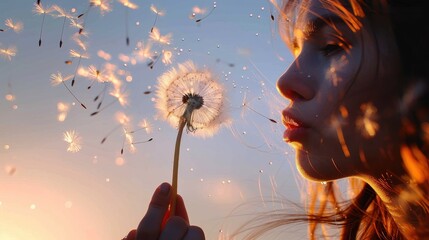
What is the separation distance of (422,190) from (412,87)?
0.46 metres

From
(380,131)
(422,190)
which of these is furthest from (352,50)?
(422,190)

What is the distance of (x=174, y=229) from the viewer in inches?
64.7

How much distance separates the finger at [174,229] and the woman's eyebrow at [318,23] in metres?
0.99

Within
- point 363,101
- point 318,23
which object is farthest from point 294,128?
point 318,23

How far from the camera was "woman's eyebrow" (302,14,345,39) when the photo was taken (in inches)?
75.0

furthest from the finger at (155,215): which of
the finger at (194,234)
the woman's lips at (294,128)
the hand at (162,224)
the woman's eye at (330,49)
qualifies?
the woman's eye at (330,49)

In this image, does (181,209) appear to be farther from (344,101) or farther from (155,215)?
(344,101)

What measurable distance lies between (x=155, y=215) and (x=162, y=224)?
50mm

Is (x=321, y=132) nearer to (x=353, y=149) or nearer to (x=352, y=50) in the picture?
(x=353, y=149)

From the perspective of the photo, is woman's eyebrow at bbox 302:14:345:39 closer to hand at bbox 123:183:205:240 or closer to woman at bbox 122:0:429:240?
woman at bbox 122:0:429:240

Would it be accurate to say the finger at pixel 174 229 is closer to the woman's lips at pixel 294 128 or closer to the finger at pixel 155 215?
the finger at pixel 155 215

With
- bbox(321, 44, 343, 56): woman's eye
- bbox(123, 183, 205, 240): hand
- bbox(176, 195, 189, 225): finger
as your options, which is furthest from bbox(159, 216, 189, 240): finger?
bbox(321, 44, 343, 56): woman's eye

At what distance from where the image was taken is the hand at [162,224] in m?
1.65

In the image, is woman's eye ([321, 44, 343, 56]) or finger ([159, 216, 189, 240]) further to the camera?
woman's eye ([321, 44, 343, 56])
